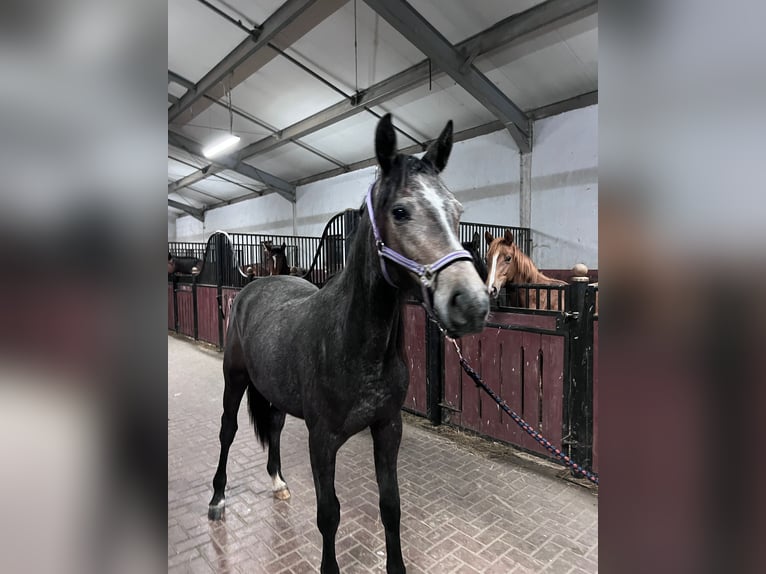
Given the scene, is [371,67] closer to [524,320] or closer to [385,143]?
[524,320]

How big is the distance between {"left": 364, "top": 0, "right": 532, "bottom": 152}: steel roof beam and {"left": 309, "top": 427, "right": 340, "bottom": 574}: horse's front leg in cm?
502

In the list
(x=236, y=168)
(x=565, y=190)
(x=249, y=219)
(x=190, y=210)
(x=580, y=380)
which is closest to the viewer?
(x=580, y=380)

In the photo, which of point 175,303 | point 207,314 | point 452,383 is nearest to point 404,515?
point 452,383

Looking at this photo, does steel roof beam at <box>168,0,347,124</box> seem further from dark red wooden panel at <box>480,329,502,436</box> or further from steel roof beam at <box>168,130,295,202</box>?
dark red wooden panel at <box>480,329,502,436</box>

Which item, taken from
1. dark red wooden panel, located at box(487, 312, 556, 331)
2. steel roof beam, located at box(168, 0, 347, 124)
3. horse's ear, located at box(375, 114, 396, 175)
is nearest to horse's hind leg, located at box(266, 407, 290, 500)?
dark red wooden panel, located at box(487, 312, 556, 331)

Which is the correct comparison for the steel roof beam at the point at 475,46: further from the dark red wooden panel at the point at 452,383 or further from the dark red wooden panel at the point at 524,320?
the dark red wooden panel at the point at 452,383

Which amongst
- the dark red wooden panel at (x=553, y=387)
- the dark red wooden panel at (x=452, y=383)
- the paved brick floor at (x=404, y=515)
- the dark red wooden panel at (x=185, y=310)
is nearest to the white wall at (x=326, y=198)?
the dark red wooden panel at (x=185, y=310)

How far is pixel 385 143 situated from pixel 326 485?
4.27 feet

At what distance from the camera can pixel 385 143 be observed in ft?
4.15

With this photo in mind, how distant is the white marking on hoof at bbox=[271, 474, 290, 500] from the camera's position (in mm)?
2430
